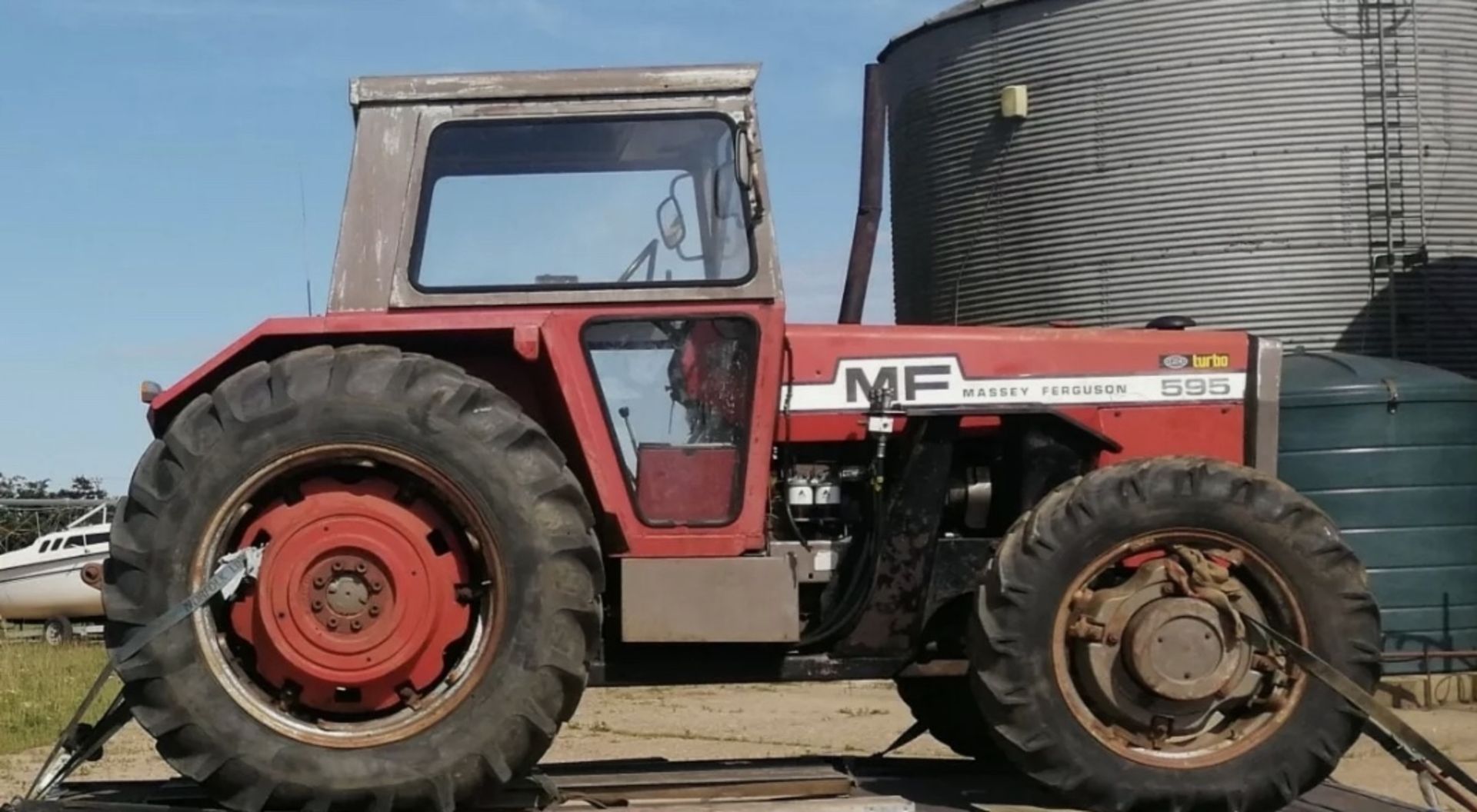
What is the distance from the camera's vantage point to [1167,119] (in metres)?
19.4

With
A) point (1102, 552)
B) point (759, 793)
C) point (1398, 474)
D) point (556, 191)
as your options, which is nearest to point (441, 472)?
point (556, 191)

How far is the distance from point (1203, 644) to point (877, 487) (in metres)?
1.09

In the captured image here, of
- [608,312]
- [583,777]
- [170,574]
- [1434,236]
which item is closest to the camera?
[170,574]

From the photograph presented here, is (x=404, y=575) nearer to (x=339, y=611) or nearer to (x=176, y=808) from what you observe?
(x=339, y=611)

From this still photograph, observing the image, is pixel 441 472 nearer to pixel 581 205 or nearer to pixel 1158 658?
pixel 581 205

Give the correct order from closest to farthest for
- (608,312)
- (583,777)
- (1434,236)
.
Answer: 1. (608,312)
2. (583,777)
3. (1434,236)

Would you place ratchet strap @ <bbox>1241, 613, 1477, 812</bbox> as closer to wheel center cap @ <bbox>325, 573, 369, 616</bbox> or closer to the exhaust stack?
the exhaust stack

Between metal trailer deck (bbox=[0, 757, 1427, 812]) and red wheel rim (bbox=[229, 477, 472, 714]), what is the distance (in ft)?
1.43

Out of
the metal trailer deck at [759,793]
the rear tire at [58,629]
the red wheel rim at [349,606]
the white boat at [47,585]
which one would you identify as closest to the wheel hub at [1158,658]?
the metal trailer deck at [759,793]

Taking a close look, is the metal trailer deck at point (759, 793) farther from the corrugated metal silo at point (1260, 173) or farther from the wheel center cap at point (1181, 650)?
the corrugated metal silo at point (1260, 173)

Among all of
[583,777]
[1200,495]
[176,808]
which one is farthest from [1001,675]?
[176,808]

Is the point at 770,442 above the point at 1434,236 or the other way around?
the other way around

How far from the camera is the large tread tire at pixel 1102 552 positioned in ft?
16.5

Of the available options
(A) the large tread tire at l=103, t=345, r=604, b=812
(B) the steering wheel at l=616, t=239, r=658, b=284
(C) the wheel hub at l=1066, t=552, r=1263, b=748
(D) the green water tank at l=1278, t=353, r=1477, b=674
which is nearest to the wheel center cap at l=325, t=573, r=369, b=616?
(A) the large tread tire at l=103, t=345, r=604, b=812
